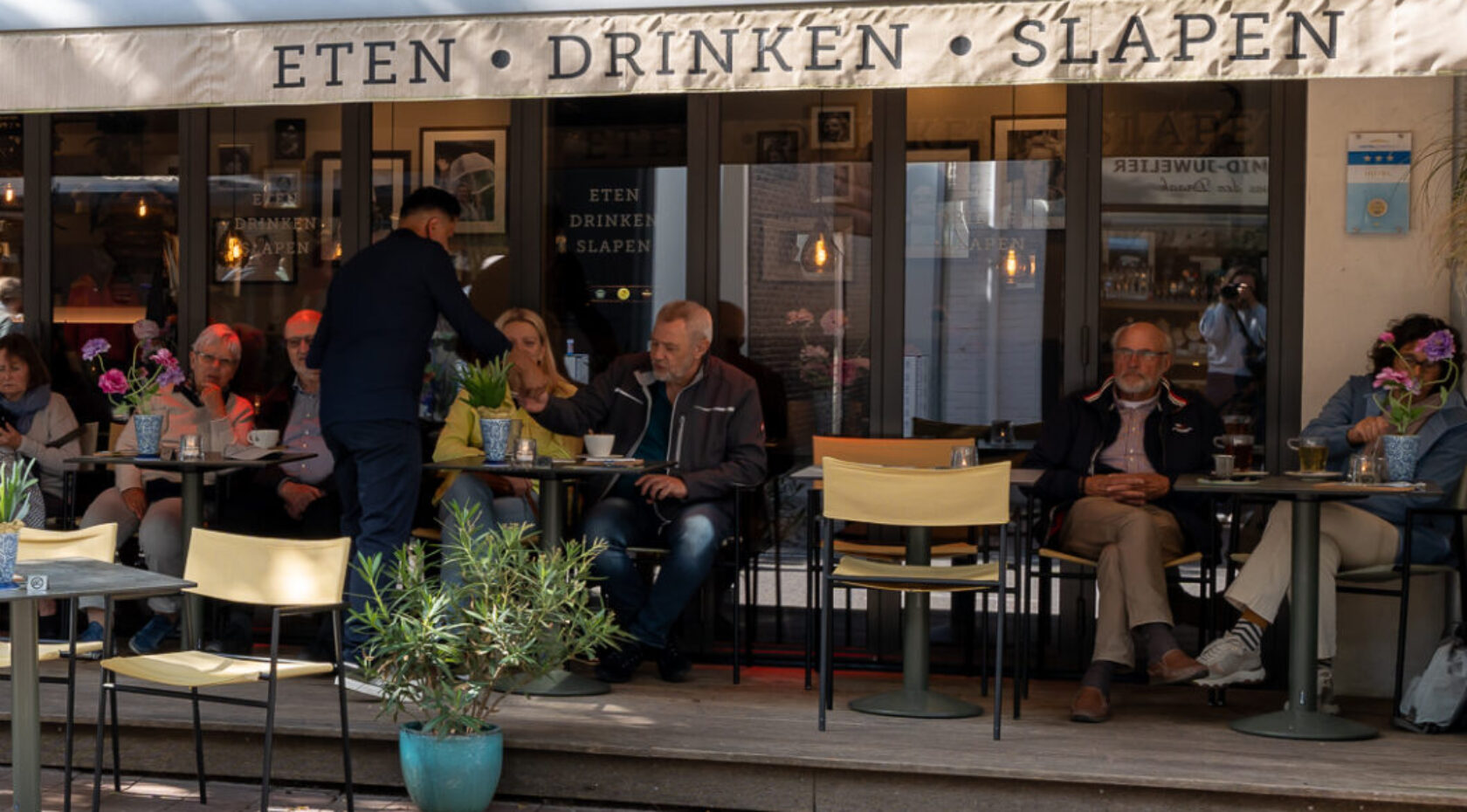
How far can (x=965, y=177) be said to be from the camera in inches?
272

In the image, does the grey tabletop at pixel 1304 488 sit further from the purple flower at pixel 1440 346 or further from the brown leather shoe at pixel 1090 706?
the brown leather shoe at pixel 1090 706

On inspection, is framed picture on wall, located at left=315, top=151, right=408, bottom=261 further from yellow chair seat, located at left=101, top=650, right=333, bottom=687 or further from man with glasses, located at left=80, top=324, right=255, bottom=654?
yellow chair seat, located at left=101, top=650, right=333, bottom=687

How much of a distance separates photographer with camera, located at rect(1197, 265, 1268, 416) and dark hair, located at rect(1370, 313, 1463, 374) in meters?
0.49

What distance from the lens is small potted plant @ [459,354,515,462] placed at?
6188 mm

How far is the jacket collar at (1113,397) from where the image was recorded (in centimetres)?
647

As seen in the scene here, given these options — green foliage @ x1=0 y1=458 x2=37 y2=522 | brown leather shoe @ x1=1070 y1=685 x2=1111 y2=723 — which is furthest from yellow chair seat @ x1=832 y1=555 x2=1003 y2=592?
green foliage @ x1=0 y1=458 x2=37 y2=522

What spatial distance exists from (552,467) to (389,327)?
777mm

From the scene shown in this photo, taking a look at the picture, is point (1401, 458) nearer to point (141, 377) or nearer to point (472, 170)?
point (472, 170)

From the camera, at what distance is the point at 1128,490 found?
6.21 metres

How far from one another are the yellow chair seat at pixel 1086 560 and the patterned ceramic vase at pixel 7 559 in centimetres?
346

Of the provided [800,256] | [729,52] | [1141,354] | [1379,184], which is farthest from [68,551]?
[1379,184]

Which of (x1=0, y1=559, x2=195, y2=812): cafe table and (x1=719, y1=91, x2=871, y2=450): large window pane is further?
(x1=719, y1=91, x2=871, y2=450): large window pane

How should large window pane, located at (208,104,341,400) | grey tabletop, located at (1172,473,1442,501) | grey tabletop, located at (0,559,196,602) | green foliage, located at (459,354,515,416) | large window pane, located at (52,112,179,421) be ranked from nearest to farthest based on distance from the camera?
grey tabletop, located at (0,559,196,602) → grey tabletop, located at (1172,473,1442,501) → green foliage, located at (459,354,515,416) → large window pane, located at (208,104,341,400) → large window pane, located at (52,112,179,421)

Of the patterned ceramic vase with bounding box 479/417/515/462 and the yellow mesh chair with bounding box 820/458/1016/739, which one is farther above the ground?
the patterned ceramic vase with bounding box 479/417/515/462
